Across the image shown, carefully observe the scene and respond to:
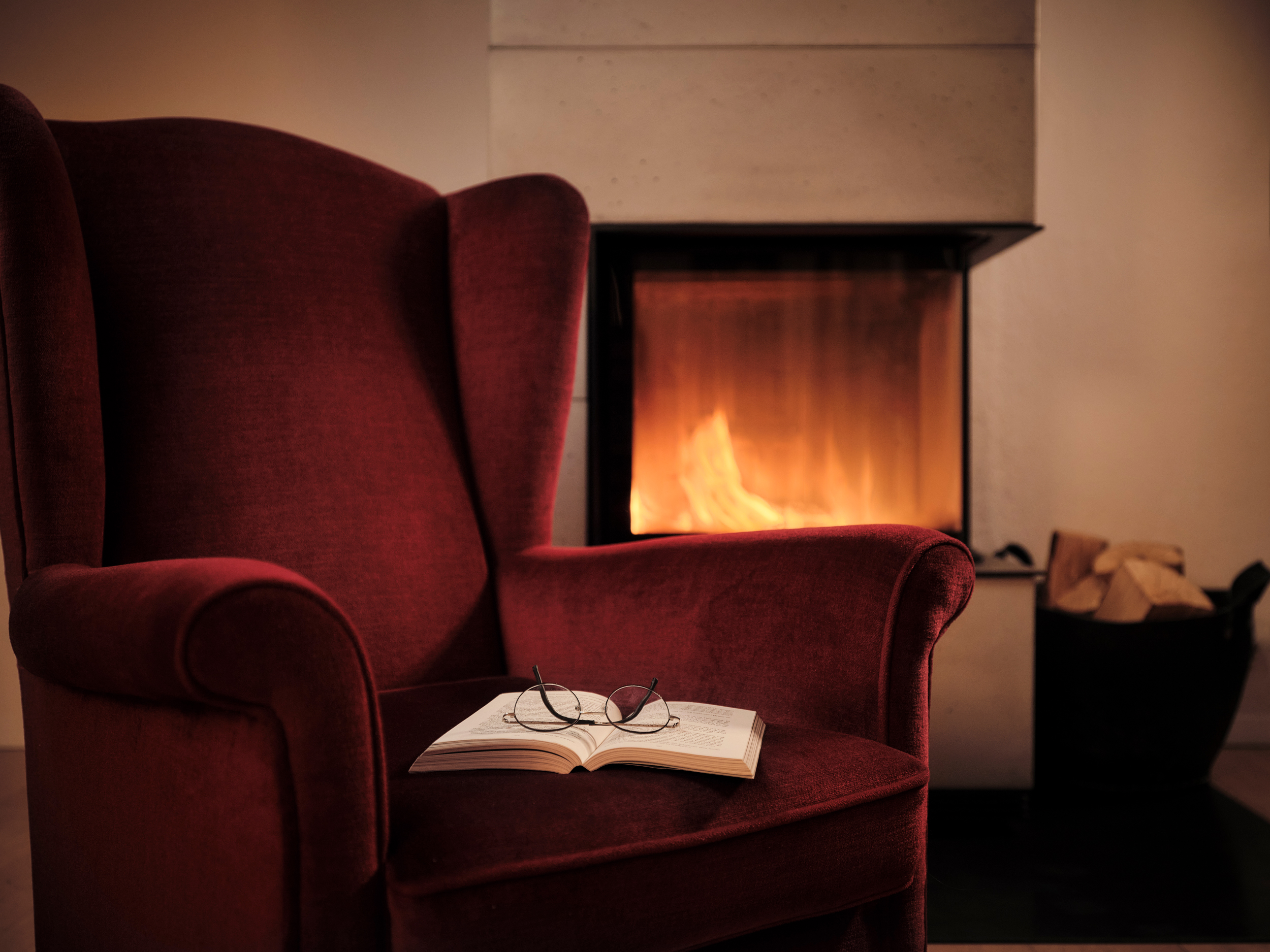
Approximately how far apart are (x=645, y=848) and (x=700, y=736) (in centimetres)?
13

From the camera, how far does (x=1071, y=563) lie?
2008 mm

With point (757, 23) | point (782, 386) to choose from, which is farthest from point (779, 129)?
point (782, 386)

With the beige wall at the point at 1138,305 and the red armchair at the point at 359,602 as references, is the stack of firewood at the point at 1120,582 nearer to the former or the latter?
the beige wall at the point at 1138,305

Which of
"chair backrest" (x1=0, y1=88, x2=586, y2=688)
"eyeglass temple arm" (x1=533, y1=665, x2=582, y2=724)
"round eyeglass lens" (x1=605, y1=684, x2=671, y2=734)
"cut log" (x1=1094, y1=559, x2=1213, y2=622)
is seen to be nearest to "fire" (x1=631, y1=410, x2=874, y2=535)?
"cut log" (x1=1094, y1=559, x2=1213, y2=622)

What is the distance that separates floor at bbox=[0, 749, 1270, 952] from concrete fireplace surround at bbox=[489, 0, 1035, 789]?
52 cm

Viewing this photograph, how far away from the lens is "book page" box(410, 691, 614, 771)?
26.4 inches

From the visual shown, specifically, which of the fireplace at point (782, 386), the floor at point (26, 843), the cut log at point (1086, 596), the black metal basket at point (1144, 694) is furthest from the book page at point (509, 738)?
the cut log at point (1086, 596)

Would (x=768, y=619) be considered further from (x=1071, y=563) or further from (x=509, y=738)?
(x=1071, y=563)

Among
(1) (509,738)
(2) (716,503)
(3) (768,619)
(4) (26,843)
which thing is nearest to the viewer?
(1) (509,738)

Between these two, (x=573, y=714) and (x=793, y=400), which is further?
(x=793, y=400)

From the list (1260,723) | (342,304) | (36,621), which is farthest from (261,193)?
(1260,723)

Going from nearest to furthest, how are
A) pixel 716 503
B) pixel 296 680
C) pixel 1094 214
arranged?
1. pixel 296 680
2. pixel 716 503
3. pixel 1094 214

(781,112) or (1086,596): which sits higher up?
(781,112)

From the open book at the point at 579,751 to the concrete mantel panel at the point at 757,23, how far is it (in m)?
1.51
